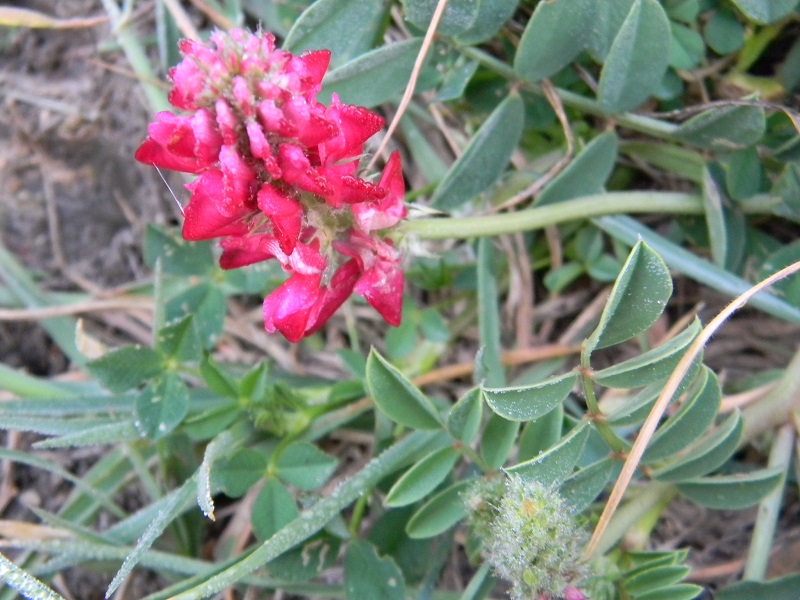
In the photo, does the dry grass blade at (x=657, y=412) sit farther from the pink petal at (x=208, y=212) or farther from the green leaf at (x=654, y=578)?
the pink petal at (x=208, y=212)

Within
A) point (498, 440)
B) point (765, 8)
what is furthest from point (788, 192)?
point (498, 440)

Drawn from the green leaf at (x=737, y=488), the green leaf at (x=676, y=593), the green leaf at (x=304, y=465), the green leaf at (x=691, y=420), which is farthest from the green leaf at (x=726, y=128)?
the green leaf at (x=304, y=465)

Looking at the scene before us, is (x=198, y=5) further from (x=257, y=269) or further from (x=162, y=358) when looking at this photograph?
(x=162, y=358)

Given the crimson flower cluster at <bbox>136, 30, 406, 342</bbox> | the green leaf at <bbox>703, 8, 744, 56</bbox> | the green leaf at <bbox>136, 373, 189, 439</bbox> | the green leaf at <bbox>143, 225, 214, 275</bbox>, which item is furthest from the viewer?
the green leaf at <bbox>143, 225, 214, 275</bbox>

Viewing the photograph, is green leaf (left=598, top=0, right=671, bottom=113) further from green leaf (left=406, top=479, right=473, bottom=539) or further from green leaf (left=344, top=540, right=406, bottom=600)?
green leaf (left=344, top=540, right=406, bottom=600)

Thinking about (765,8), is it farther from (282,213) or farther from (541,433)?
(282,213)

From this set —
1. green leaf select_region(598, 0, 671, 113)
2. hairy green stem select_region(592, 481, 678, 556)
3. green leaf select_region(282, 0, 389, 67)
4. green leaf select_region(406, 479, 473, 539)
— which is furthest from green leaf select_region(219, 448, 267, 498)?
green leaf select_region(598, 0, 671, 113)
